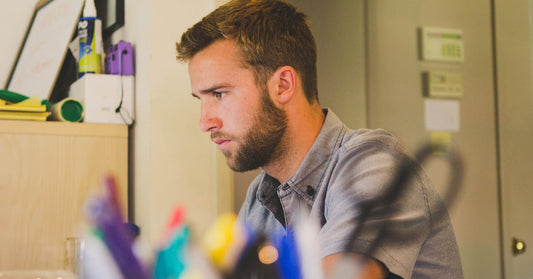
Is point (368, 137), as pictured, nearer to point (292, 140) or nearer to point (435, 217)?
point (292, 140)

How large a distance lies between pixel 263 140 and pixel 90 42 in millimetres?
784

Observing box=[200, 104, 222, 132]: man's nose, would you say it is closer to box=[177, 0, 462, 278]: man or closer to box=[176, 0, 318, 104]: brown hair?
box=[177, 0, 462, 278]: man

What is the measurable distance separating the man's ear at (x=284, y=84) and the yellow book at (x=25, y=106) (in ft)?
2.28

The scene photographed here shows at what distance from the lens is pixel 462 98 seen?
178 cm

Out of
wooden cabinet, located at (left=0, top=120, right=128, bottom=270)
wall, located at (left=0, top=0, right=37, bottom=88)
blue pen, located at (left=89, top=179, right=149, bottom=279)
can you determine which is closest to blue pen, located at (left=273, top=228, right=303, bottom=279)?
blue pen, located at (left=89, top=179, right=149, bottom=279)

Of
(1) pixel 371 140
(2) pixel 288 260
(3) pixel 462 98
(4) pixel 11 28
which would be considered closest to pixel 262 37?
(1) pixel 371 140

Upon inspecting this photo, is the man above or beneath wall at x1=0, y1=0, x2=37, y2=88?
beneath

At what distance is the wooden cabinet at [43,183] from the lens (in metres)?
1.33

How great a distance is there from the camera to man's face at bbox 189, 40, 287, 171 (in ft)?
3.27

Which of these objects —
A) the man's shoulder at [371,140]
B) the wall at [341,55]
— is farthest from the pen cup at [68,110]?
the man's shoulder at [371,140]

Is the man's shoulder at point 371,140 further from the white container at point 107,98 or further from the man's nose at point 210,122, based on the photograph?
the white container at point 107,98

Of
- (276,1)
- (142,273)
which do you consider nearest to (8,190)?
(276,1)

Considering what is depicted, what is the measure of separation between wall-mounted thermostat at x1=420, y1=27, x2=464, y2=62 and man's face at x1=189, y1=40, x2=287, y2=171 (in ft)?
3.05

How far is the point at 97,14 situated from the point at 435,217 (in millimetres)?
1701
